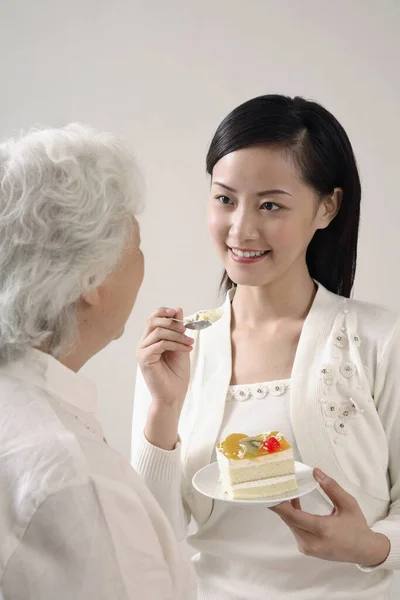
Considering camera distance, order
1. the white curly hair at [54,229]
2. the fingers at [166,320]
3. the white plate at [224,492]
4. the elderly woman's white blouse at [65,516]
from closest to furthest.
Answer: the elderly woman's white blouse at [65,516]
the white curly hair at [54,229]
the white plate at [224,492]
the fingers at [166,320]

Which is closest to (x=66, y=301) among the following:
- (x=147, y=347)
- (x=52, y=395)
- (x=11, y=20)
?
(x=52, y=395)

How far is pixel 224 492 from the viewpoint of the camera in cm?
140

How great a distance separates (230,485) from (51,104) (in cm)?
203

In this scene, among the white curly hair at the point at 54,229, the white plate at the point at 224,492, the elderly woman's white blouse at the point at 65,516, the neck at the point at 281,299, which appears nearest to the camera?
the elderly woman's white blouse at the point at 65,516

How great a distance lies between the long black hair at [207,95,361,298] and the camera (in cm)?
156

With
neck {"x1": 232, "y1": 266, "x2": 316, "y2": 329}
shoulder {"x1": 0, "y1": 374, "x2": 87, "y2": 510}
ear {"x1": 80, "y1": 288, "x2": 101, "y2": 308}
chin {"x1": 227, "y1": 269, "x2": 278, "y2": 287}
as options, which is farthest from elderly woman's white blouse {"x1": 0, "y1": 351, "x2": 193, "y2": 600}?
neck {"x1": 232, "y1": 266, "x2": 316, "y2": 329}

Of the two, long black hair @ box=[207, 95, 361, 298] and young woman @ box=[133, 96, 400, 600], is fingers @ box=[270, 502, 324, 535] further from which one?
long black hair @ box=[207, 95, 361, 298]

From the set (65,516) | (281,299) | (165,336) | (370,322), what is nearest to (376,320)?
(370,322)

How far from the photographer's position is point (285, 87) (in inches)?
113

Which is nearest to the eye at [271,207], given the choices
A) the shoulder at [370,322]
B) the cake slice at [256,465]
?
the shoulder at [370,322]

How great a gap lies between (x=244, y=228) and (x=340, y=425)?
16.4 inches

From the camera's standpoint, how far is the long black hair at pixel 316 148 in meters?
1.56

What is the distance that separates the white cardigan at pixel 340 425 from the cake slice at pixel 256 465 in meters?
0.10

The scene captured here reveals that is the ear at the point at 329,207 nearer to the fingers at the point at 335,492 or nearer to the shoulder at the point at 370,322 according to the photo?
the shoulder at the point at 370,322
